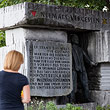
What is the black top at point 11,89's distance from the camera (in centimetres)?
470

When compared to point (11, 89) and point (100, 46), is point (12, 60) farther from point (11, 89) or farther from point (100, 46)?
point (100, 46)

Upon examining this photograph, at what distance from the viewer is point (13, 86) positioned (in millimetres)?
4715

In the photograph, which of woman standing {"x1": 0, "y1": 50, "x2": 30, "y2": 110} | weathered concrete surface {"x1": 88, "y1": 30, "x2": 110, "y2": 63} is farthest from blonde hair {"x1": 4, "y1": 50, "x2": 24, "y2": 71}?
Answer: weathered concrete surface {"x1": 88, "y1": 30, "x2": 110, "y2": 63}

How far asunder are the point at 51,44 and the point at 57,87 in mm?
894

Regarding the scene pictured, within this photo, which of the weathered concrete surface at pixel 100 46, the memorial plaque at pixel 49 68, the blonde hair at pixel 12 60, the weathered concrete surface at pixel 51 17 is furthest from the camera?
the weathered concrete surface at pixel 100 46

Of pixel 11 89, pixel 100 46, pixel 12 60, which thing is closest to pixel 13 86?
pixel 11 89

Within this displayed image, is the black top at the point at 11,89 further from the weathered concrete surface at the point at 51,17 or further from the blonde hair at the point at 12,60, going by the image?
the weathered concrete surface at the point at 51,17

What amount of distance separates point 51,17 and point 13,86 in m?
4.07

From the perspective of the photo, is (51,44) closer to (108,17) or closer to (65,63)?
(65,63)

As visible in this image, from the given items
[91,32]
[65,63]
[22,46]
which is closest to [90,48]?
→ [91,32]

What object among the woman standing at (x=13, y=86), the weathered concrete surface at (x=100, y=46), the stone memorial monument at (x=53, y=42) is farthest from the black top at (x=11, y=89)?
the weathered concrete surface at (x=100, y=46)

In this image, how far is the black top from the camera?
470cm

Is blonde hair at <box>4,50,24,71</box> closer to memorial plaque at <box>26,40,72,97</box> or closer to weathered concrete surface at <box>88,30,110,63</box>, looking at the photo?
memorial plaque at <box>26,40,72,97</box>

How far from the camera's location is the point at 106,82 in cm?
962
